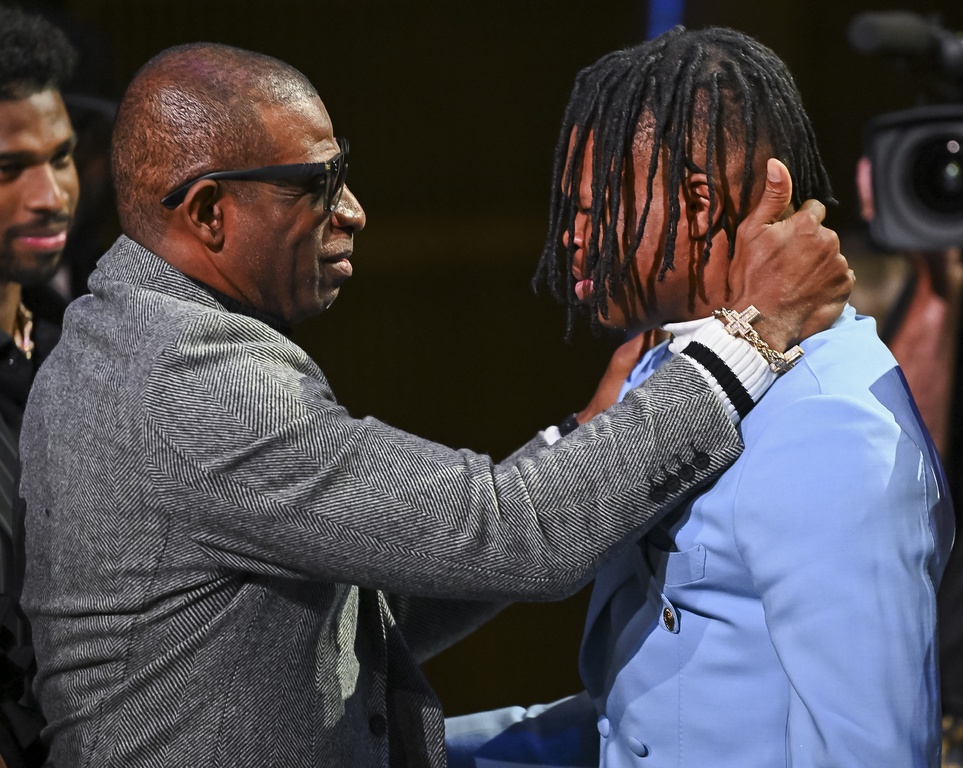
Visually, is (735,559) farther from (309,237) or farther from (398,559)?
(309,237)

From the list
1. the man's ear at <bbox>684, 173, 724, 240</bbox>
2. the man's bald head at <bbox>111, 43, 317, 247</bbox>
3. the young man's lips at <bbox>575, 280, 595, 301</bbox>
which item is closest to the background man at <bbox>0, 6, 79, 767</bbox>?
the man's bald head at <bbox>111, 43, 317, 247</bbox>

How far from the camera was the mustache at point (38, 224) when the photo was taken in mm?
1995

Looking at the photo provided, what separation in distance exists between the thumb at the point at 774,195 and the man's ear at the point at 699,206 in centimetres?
4

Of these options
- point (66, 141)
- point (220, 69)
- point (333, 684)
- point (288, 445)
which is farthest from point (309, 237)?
point (66, 141)

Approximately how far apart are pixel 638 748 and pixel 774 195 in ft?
2.11

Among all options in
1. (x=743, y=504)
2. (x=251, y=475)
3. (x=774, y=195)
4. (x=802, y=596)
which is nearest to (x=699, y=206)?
(x=774, y=195)

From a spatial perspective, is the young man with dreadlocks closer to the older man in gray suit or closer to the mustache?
the older man in gray suit

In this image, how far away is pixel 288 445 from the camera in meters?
1.15

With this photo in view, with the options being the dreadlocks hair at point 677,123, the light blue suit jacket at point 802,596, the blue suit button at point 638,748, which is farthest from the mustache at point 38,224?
the blue suit button at point 638,748

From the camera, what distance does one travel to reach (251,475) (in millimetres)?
1150

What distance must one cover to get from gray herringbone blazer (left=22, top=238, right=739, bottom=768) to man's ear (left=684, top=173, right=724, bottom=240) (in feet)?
0.56

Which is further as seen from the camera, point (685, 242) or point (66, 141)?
point (66, 141)

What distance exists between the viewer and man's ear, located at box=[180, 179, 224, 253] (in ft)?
4.20

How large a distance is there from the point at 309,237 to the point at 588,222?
1.14 feet
